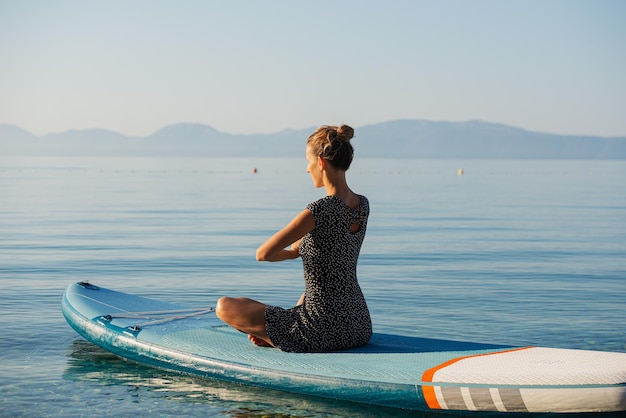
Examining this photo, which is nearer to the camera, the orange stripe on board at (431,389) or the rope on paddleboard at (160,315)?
the orange stripe on board at (431,389)

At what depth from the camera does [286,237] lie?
5.52 meters

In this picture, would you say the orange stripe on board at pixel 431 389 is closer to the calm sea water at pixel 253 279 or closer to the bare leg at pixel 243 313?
the calm sea water at pixel 253 279

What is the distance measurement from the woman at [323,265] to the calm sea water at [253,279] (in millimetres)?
425

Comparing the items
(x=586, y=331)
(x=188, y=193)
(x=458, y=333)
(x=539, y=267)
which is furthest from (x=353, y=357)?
(x=188, y=193)

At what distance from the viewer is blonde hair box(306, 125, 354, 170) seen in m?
5.64

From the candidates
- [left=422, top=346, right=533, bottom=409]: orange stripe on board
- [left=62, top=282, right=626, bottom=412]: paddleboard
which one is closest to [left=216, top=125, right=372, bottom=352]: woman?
[left=62, top=282, right=626, bottom=412]: paddleboard

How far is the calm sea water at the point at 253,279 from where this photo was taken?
20.6ft

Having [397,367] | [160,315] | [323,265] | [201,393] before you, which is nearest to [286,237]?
[323,265]

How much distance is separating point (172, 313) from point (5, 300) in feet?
11.3

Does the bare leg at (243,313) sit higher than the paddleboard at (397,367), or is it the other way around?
the bare leg at (243,313)

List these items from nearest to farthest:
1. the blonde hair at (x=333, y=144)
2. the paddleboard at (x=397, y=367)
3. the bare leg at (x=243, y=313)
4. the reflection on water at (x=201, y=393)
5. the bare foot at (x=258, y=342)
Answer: the paddleboard at (x=397, y=367) → the blonde hair at (x=333, y=144) → the reflection on water at (x=201, y=393) → the bare leg at (x=243, y=313) → the bare foot at (x=258, y=342)

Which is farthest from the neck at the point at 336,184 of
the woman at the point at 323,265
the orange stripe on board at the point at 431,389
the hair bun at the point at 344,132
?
the orange stripe on board at the point at 431,389

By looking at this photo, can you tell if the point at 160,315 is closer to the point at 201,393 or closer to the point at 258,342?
the point at 201,393

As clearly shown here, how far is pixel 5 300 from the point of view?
32.7ft
